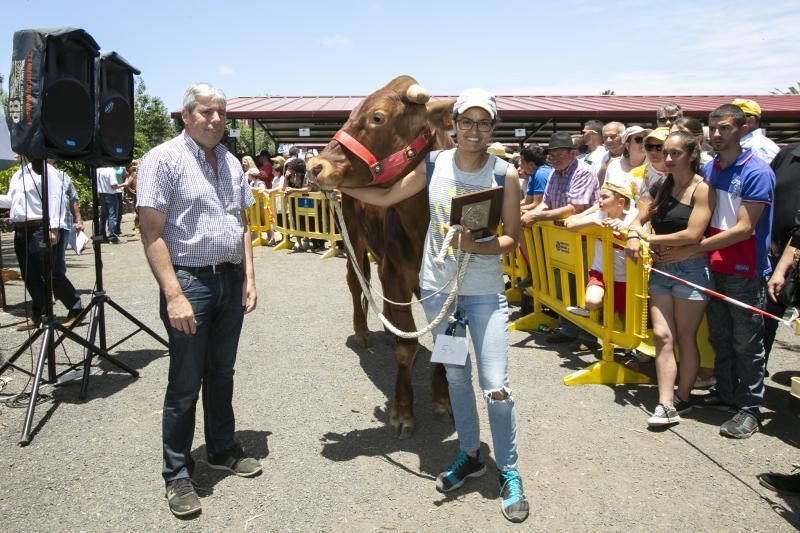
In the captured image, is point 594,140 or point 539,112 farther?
point 539,112

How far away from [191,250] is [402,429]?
184cm

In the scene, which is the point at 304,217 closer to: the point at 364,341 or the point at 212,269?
the point at 364,341

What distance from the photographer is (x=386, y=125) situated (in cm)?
339

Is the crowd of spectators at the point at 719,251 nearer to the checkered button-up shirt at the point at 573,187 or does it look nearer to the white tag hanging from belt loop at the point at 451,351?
the checkered button-up shirt at the point at 573,187

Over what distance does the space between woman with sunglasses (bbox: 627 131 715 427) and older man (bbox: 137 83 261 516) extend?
283cm

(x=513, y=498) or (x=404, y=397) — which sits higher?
(x=404, y=397)

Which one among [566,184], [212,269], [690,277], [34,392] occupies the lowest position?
[34,392]

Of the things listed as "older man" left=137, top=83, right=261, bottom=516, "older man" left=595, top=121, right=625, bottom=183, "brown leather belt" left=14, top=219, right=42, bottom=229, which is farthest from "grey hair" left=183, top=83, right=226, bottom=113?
"older man" left=595, top=121, right=625, bottom=183

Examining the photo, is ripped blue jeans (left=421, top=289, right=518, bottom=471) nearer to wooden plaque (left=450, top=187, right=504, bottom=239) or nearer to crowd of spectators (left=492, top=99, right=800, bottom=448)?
wooden plaque (left=450, top=187, right=504, bottom=239)

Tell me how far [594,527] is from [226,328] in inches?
86.5

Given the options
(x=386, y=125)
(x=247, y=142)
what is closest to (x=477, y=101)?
(x=386, y=125)

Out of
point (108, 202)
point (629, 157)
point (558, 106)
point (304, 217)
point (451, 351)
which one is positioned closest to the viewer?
point (451, 351)

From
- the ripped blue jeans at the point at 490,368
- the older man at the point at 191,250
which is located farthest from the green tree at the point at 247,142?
the ripped blue jeans at the point at 490,368

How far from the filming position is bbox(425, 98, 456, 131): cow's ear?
11.3ft
